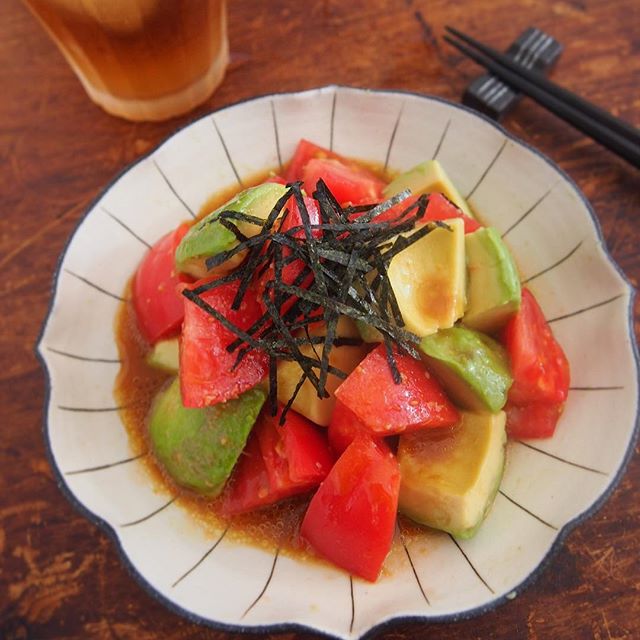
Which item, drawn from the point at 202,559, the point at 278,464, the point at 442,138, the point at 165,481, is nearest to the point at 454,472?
the point at 278,464

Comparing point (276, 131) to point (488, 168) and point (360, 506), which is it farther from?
point (360, 506)

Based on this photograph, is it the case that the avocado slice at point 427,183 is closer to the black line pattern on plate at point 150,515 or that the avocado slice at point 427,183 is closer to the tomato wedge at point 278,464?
the tomato wedge at point 278,464

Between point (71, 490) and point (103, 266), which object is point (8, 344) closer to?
point (103, 266)

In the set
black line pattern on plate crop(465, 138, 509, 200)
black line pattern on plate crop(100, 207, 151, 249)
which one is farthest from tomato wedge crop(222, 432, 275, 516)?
black line pattern on plate crop(465, 138, 509, 200)

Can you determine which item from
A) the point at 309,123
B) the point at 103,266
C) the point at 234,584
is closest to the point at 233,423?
the point at 234,584

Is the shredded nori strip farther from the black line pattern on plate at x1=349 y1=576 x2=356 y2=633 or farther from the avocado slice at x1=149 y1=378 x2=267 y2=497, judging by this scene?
the black line pattern on plate at x1=349 y1=576 x2=356 y2=633

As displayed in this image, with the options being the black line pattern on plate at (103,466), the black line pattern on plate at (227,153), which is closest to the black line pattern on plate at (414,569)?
the black line pattern on plate at (103,466)

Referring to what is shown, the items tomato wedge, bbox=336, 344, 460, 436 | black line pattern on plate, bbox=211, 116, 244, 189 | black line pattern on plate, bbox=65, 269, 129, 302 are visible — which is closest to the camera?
tomato wedge, bbox=336, 344, 460, 436
